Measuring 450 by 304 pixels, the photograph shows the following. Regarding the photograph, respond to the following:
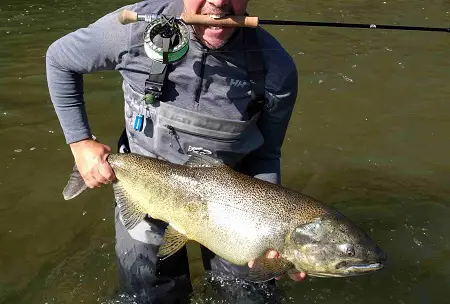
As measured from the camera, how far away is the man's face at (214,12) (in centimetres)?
291

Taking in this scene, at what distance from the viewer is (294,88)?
129 inches

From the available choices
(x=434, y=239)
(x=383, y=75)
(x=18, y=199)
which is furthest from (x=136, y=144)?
(x=383, y=75)

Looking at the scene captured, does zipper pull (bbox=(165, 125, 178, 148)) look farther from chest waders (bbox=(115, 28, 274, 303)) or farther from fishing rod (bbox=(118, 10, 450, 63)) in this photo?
fishing rod (bbox=(118, 10, 450, 63))

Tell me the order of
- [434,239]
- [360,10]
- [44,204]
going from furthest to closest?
[360,10] < [44,204] < [434,239]

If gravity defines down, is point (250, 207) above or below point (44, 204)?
above

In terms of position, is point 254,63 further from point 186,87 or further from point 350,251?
point 350,251

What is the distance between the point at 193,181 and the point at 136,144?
589mm

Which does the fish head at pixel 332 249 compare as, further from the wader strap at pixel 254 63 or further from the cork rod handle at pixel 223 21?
the cork rod handle at pixel 223 21

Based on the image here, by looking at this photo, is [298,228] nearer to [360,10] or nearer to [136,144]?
[136,144]

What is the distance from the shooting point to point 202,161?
10.2 ft

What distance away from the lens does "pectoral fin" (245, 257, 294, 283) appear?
2811mm

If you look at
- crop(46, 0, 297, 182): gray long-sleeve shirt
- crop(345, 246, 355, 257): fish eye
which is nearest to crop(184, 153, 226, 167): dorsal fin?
crop(46, 0, 297, 182): gray long-sleeve shirt

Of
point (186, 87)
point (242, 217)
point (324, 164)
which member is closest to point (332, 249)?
point (242, 217)

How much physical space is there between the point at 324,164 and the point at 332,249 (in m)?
3.40
